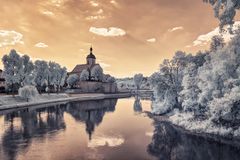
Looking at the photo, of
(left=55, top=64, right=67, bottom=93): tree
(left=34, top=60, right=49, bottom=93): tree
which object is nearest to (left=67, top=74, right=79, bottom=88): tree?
(left=55, top=64, right=67, bottom=93): tree

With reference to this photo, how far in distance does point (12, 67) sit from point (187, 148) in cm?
7494

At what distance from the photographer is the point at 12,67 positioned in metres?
91.1

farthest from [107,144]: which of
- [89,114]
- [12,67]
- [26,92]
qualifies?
[12,67]

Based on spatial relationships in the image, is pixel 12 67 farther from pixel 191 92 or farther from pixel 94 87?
pixel 94 87

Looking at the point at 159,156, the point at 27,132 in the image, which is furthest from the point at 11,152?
the point at 159,156

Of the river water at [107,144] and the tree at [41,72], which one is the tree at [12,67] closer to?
the tree at [41,72]

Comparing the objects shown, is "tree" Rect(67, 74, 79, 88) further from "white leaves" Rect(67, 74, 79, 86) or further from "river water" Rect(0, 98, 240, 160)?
"river water" Rect(0, 98, 240, 160)

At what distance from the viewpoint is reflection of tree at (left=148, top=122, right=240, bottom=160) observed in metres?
27.1

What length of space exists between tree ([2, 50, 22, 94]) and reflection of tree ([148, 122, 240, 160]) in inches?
2619

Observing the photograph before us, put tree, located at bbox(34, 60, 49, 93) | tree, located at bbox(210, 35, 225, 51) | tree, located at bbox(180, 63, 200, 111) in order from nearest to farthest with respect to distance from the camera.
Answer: tree, located at bbox(180, 63, 200, 111) → tree, located at bbox(210, 35, 225, 51) → tree, located at bbox(34, 60, 49, 93)

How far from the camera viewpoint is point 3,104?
74125 mm

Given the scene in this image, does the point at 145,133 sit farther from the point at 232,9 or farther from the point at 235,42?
the point at 232,9

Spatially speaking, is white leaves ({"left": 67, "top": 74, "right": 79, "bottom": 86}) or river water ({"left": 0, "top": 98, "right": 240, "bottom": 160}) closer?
river water ({"left": 0, "top": 98, "right": 240, "bottom": 160})

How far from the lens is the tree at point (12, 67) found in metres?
90.4
